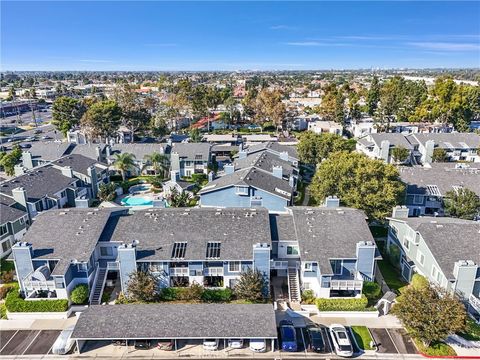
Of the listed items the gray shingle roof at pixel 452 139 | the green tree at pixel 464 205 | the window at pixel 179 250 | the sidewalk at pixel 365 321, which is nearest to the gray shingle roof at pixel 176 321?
the window at pixel 179 250

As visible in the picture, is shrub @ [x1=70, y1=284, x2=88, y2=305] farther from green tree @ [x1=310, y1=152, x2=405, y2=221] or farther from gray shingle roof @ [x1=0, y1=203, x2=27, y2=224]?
green tree @ [x1=310, y1=152, x2=405, y2=221]

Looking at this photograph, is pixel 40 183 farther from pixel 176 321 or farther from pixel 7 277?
pixel 176 321

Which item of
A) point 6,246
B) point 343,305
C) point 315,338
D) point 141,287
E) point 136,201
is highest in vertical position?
point 141,287

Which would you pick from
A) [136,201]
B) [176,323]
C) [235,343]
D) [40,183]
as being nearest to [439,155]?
[136,201]

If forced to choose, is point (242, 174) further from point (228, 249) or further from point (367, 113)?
point (367, 113)

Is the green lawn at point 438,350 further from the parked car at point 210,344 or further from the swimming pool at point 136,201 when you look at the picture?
the swimming pool at point 136,201

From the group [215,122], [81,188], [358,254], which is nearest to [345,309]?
[358,254]
